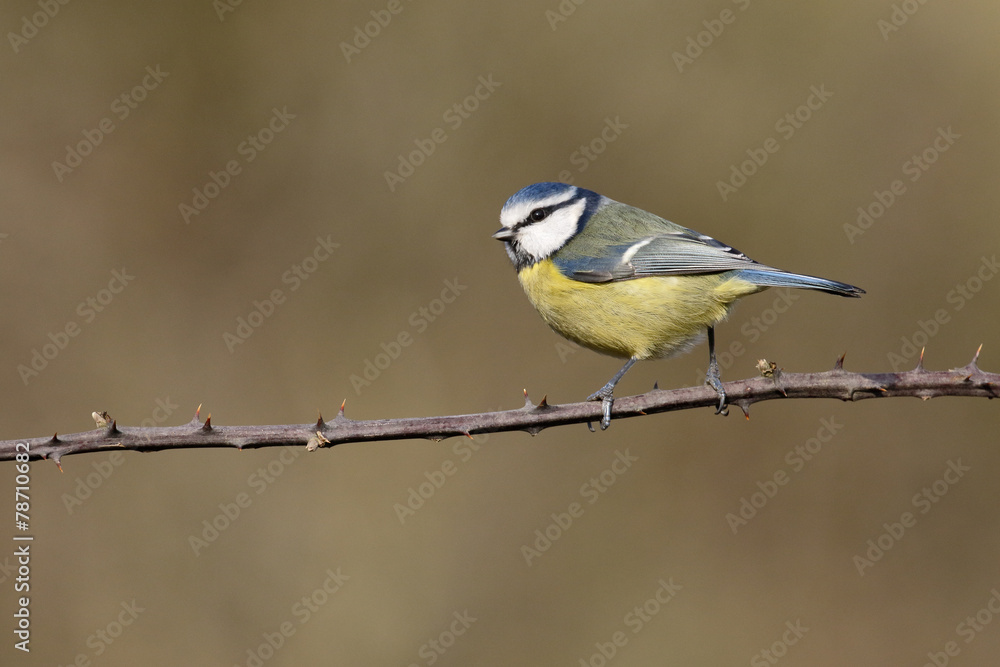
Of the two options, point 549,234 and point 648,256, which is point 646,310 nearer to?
point 648,256

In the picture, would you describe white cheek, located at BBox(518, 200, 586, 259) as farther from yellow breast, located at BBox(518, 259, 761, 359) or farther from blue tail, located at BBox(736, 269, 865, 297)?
blue tail, located at BBox(736, 269, 865, 297)

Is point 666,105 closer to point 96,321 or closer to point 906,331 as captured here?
point 906,331

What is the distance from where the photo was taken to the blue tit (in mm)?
3602

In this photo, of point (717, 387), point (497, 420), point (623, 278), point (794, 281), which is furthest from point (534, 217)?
point (497, 420)

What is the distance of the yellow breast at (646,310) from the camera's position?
360cm

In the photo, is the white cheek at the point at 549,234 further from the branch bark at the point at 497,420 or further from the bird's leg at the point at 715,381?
the branch bark at the point at 497,420

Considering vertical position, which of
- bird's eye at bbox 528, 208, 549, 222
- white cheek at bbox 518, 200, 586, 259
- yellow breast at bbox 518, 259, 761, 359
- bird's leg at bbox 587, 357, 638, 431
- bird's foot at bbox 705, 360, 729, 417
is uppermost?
bird's eye at bbox 528, 208, 549, 222

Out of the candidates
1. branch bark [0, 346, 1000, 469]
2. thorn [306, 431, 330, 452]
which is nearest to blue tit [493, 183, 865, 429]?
branch bark [0, 346, 1000, 469]

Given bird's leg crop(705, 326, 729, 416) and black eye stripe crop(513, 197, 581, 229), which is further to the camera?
black eye stripe crop(513, 197, 581, 229)

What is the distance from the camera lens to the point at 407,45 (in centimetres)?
656

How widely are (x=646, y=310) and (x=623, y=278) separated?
0.21 metres

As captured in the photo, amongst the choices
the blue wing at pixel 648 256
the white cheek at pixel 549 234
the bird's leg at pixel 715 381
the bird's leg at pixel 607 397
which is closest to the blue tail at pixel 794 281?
the blue wing at pixel 648 256

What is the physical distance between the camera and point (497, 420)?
2502mm

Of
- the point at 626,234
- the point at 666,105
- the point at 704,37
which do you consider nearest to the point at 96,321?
the point at 626,234
